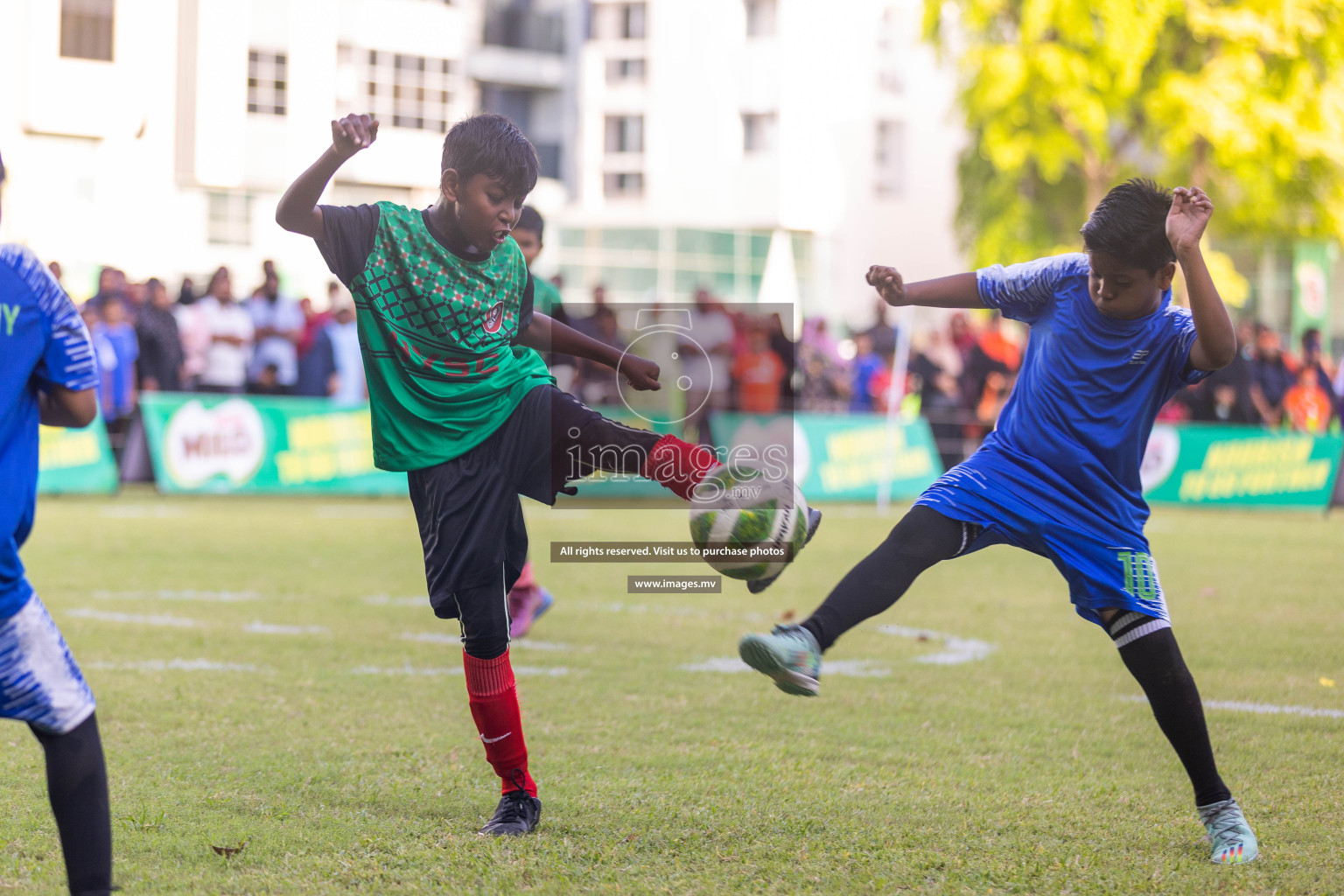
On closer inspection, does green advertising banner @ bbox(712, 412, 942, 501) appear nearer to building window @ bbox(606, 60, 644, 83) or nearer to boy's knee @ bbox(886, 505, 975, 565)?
boy's knee @ bbox(886, 505, 975, 565)

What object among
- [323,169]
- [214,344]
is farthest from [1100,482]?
[214,344]

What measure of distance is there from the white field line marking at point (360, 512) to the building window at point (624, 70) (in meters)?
32.3

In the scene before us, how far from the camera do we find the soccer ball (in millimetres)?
4031

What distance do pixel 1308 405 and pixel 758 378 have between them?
7.58m

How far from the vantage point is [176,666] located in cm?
649

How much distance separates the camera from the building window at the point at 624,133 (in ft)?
147

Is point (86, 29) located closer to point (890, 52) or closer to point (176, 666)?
point (890, 52)

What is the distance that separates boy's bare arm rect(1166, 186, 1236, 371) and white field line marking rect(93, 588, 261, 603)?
6.19 metres

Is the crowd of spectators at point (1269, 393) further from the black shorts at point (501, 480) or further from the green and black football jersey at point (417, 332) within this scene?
the green and black football jersey at point (417, 332)

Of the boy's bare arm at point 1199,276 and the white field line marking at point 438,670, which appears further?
the white field line marking at point 438,670

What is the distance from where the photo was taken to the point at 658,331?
1730 cm

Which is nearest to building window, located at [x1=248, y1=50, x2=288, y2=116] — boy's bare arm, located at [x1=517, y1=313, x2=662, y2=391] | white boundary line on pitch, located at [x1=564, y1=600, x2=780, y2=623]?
white boundary line on pitch, located at [x1=564, y1=600, x2=780, y2=623]

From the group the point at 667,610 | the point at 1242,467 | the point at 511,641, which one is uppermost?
the point at 1242,467

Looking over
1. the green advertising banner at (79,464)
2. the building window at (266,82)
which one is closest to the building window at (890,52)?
the building window at (266,82)
